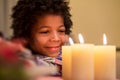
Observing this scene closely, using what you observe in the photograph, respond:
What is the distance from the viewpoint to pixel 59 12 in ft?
2.91

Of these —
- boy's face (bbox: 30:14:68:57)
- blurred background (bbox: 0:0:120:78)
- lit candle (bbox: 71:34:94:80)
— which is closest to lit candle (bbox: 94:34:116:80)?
lit candle (bbox: 71:34:94:80)

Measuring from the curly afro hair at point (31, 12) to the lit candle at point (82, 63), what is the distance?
48 centimetres

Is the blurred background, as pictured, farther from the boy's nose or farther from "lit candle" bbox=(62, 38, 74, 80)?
"lit candle" bbox=(62, 38, 74, 80)

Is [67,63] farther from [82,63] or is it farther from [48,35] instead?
[48,35]

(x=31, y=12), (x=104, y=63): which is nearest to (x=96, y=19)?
(x=31, y=12)

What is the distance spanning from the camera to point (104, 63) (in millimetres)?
417

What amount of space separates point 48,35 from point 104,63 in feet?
1.37

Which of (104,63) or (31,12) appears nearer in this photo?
(104,63)

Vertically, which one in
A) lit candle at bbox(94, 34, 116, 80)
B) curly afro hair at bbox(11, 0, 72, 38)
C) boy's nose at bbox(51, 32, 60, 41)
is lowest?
lit candle at bbox(94, 34, 116, 80)

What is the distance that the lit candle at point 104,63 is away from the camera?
0.41 m

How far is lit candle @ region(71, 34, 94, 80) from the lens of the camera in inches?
15.2

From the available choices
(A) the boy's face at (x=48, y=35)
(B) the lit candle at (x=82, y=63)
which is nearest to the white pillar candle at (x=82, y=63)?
(B) the lit candle at (x=82, y=63)

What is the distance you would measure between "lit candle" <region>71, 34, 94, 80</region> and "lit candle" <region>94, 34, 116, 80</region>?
0.09 feet

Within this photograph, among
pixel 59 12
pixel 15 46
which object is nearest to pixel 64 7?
pixel 59 12
